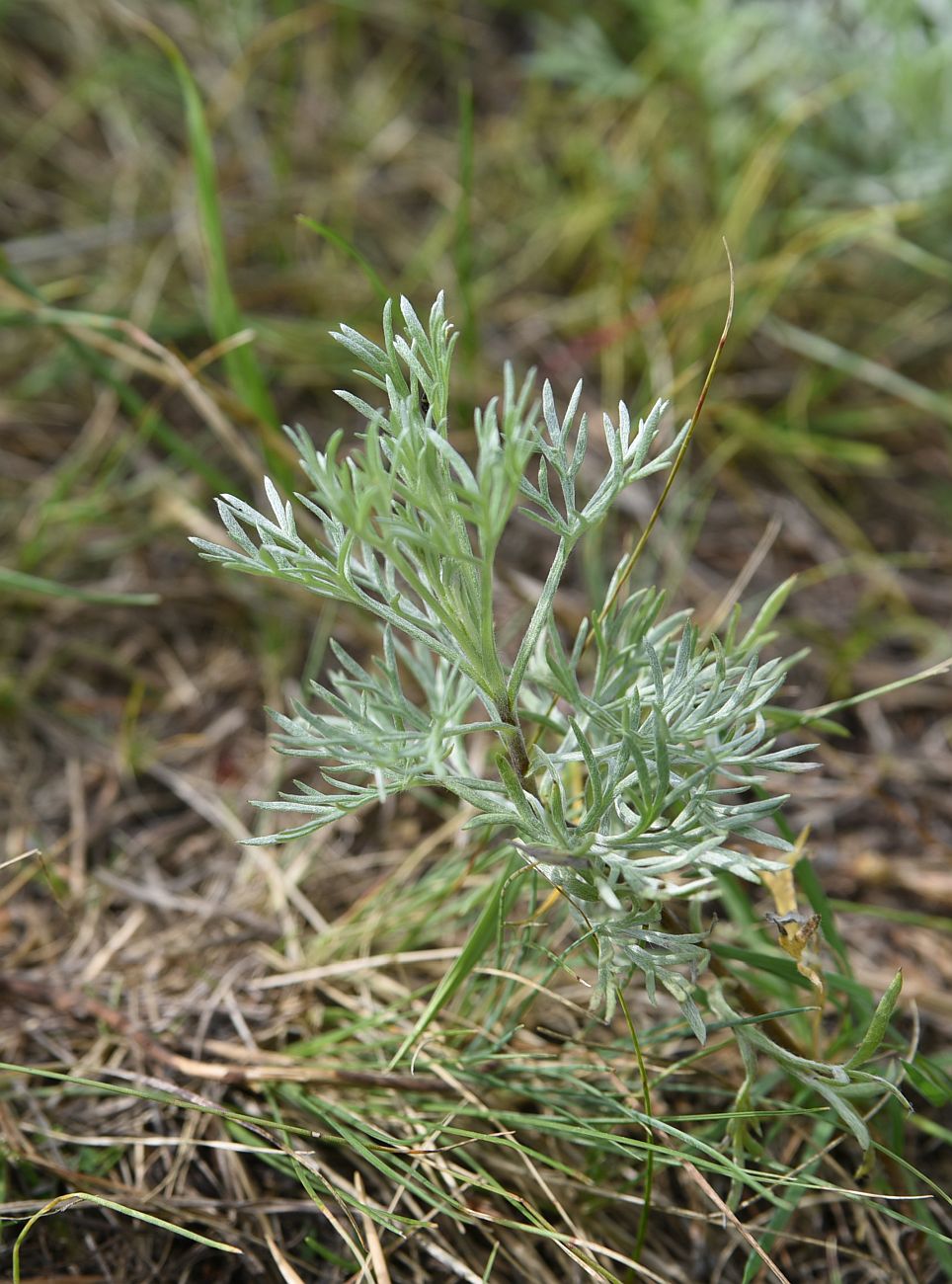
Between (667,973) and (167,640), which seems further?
(167,640)

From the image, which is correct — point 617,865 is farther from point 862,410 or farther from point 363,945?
point 862,410

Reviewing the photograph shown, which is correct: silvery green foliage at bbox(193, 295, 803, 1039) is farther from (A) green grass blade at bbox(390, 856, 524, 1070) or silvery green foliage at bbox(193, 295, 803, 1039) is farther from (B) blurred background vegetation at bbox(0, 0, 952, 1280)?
(B) blurred background vegetation at bbox(0, 0, 952, 1280)

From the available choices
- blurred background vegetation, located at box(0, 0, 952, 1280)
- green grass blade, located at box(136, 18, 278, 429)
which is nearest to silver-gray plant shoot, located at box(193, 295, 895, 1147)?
blurred background vegetation, located at box(0, 0, 952, 1280)

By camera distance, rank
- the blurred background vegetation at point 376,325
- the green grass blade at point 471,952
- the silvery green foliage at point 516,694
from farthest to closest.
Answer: the blurred background vegetation at point 376,325, the green grass blade at point 471,952, the silvery green foliage at point 516,694

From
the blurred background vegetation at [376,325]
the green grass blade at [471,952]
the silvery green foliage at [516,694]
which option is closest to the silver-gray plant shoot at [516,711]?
the silvery green foliage at [516,694]

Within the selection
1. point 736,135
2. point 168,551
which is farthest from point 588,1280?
point 736,135

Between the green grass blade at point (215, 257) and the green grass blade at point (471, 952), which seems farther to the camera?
the green grass blade at point (215, 257)

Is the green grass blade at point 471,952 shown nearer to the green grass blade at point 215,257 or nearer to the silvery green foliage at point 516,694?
the silvery green foliage at point 516,694

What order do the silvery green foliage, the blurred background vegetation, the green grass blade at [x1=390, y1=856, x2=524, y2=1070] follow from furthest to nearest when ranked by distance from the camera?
the blurred background vegetation
the green grass blade at [x1=390, y1=856, x2=524, y2=1070]
the silvery green foliage
